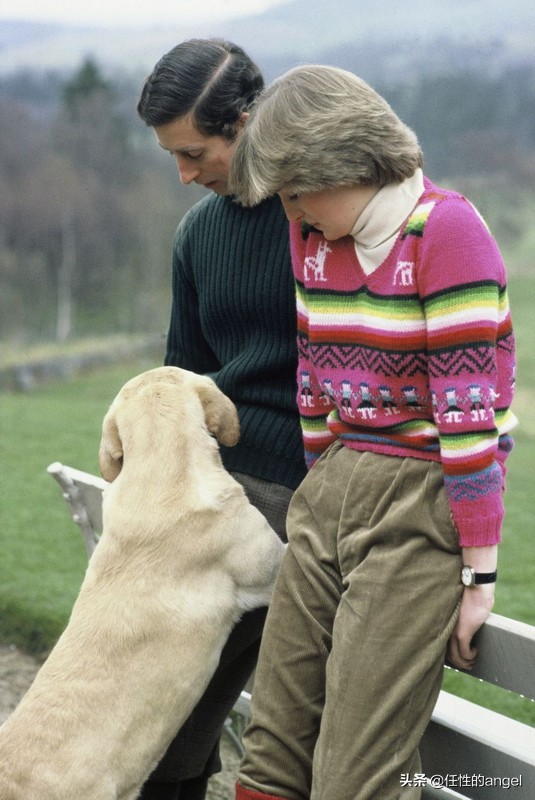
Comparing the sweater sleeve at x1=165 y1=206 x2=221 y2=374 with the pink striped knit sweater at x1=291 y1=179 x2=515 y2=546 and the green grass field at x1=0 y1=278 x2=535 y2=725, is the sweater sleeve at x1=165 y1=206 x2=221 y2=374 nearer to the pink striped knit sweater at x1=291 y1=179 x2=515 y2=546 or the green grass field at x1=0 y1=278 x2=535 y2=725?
the pink striped knit sweater at x1=291 y1=179 x2=515 y2=546

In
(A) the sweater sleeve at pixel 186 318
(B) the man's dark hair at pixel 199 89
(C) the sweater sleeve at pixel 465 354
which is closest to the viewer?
(C) the sweater sleeve at pixel 465 354

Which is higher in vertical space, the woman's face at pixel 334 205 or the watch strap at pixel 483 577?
the woman's face at pixel 334 205

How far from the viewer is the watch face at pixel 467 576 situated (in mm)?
1996

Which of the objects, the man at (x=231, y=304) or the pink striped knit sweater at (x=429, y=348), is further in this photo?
the man at (x=231, y=304)

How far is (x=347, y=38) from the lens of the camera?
22.8 m

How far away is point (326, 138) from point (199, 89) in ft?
2.42

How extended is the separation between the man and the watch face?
0.87 meters

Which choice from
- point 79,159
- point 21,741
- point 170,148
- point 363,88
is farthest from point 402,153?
point 79,159

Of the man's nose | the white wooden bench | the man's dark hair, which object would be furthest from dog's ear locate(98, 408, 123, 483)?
the white wooden bench

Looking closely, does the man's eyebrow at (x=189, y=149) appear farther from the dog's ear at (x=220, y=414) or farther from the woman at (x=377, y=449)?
the dog's ear at (x=220, y=414)

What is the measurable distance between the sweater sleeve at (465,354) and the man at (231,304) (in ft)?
2.67

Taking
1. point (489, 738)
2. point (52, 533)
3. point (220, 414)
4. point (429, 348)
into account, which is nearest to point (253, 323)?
point (220, 414)

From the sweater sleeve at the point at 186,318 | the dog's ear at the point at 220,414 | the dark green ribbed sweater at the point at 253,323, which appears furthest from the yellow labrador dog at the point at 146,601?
the sweater sleeve at the point at 186,318

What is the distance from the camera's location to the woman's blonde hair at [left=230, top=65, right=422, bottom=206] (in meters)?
2.06
